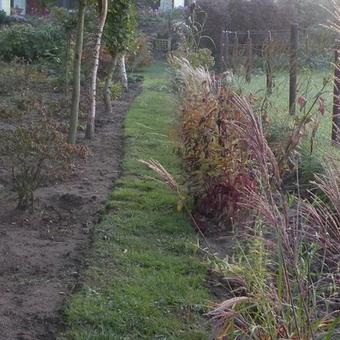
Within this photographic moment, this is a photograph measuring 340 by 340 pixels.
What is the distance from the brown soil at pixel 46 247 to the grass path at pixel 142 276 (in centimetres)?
14

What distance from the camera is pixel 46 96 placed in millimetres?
15938

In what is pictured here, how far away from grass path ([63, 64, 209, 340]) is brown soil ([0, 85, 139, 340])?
0.47 ft

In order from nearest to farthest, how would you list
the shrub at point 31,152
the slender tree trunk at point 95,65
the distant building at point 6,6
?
A: the shrub at point 31,152, the slender tree trunk at point 95,65, the distant building at point 6,6

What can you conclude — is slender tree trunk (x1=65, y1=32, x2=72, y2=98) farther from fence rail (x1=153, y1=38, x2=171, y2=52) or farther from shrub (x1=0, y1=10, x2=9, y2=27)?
shrub (x1=0, y1=10, x2=9, y2=27)

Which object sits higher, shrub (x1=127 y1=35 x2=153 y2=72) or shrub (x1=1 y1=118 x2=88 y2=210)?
shrub (x1=1 y1=118 x2=88 y2=210)

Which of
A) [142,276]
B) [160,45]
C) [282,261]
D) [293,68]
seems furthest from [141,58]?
[282,261]

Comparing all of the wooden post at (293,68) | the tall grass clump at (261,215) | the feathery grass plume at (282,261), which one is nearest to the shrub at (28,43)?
the wooden post at (293,68)

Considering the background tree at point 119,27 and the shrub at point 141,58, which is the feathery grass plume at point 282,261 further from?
the shrub at point 141,58

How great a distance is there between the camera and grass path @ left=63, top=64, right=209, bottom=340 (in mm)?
4812

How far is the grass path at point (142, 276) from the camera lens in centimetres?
481

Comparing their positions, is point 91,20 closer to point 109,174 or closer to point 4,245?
point 109,174

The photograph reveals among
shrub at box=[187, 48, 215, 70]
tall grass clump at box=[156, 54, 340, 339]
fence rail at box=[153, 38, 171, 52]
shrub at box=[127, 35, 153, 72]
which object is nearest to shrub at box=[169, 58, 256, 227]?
tall grass clump at box=[156, 54, 340, 339]

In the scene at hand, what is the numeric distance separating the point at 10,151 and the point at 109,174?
6.71ft

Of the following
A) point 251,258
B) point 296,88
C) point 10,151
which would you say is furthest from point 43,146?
point 296,88
